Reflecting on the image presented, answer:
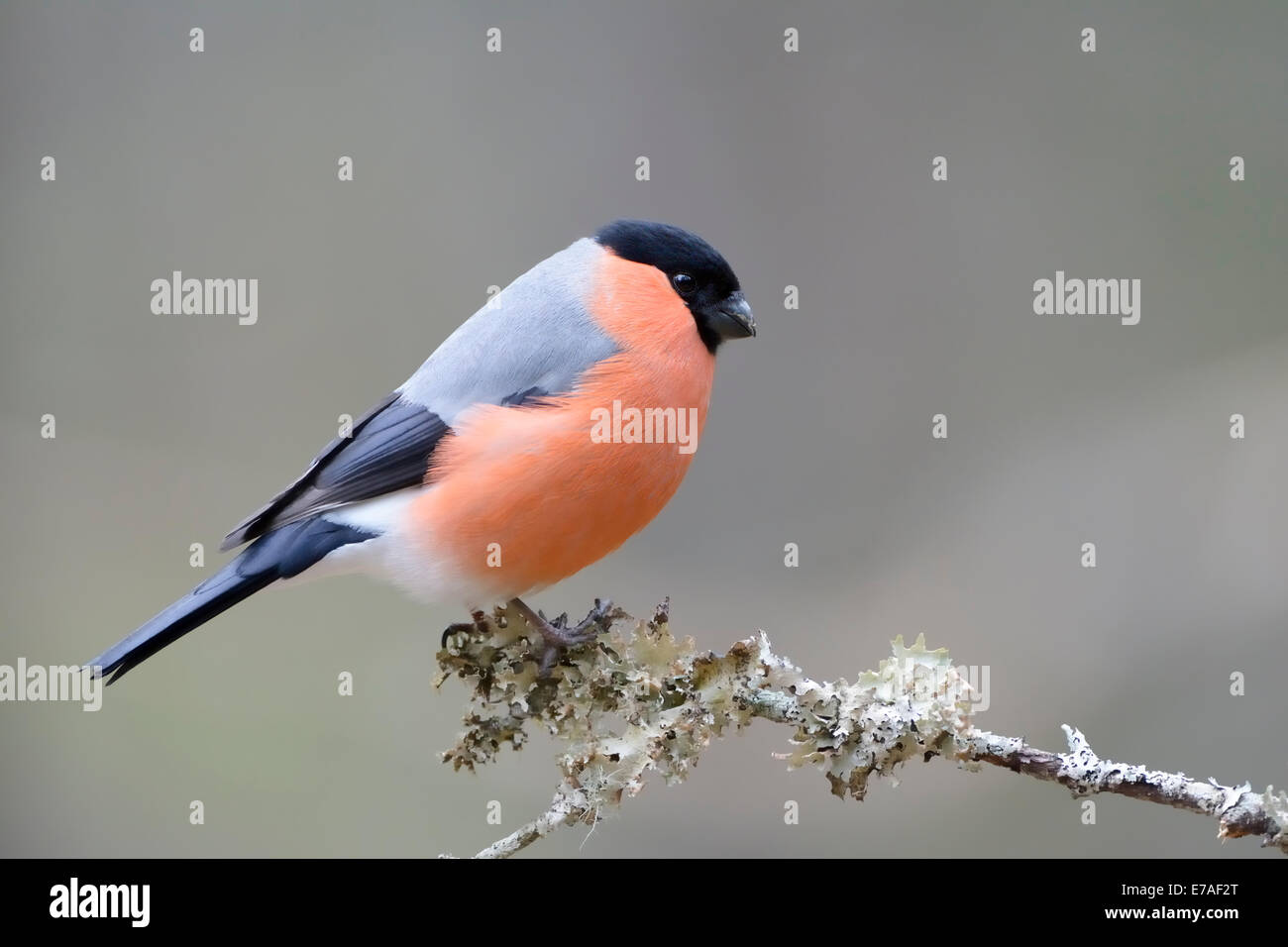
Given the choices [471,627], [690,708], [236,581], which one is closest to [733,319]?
[471,627]

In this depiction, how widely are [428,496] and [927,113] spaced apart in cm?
427

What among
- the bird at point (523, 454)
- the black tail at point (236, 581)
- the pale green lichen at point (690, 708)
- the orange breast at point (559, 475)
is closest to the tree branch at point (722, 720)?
the pale green lichen at point (690, 708)

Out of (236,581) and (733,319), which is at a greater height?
(733,319)

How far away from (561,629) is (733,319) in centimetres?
102

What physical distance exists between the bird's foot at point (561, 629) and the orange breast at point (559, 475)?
0.38 ft

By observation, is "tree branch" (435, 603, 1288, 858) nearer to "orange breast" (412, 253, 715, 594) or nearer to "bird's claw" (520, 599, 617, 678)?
"bird's claw" (520, 599, 617, 678)

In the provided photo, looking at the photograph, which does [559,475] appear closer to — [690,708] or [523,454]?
[523,454]

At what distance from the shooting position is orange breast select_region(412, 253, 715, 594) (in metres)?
3.31

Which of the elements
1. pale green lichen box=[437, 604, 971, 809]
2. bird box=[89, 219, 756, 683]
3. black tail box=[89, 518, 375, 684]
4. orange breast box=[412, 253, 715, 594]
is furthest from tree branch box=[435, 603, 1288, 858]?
black tail box=[89, 518, 375, 684]

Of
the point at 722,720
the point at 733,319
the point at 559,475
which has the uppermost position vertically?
the point at 733,319

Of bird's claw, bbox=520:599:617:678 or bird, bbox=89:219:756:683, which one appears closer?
bird's claw, bbox=520:599:617:678

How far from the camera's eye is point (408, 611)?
6.20 meters

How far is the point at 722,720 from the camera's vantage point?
283 centimetres

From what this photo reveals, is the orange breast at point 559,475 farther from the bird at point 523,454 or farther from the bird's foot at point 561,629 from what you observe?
the bird's foot at point 561,629
